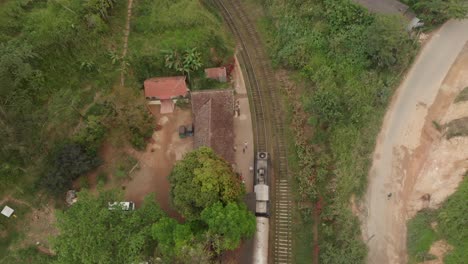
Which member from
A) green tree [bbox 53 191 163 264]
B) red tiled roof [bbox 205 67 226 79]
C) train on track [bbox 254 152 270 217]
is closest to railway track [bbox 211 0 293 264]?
train on track [bbox 254 152 270 217]

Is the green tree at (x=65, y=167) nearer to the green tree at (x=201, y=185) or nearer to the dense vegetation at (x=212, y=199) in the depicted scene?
the dense vegetation at (x=212, y=199)

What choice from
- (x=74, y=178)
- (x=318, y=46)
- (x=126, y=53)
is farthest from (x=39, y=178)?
(x=318, y=46)

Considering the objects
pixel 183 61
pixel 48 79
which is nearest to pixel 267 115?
pixel 183 61

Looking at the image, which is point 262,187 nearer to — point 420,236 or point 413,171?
point 413,171

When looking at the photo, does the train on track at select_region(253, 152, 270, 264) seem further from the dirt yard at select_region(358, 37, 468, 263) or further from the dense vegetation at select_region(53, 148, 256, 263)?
the dirt yard at select_region(358, 37, 468, 263)

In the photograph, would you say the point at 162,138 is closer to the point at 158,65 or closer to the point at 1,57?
the point at 158,65

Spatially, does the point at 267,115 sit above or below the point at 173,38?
below

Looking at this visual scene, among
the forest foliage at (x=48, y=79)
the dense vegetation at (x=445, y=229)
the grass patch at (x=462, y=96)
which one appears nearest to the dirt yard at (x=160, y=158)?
the forest foliage at (x=48, y=79)
